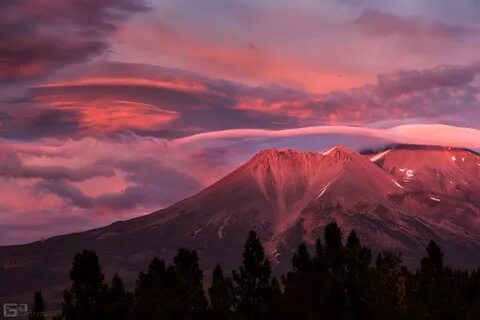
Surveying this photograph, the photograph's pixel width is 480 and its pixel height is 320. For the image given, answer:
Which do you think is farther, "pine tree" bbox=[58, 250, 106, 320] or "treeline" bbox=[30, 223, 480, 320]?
"pine tree" bbox=[58, 250, 106, 320]

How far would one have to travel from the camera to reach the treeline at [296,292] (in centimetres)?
10950

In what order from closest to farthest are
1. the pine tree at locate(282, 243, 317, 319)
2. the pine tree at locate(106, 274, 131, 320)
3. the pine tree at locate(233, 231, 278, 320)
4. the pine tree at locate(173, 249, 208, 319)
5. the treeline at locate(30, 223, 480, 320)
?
the treeline at locate(30, 223, 480, 320) → the pine tree at locate(106, 274, 131, 320) → the pine tree at locate(282, 243, 317, 319) → the pine tree at locate(173, 249, 208, 319) → the pine tree at locate(233, 231, 278, 320)

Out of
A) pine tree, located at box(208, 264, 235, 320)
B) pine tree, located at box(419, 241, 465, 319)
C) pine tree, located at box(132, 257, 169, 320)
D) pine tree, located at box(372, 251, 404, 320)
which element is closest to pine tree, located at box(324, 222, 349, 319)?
pine tree, located at box(372, 251, 404, 320)

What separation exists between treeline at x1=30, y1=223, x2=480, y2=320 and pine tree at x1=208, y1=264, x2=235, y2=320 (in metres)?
0.16

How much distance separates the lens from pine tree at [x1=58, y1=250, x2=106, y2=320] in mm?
113688

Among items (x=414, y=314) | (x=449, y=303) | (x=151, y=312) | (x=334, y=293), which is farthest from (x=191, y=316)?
(x=449, y=303)

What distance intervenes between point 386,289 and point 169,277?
1269 inches

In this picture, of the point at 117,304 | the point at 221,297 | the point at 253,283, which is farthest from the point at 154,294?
the point at 221,297

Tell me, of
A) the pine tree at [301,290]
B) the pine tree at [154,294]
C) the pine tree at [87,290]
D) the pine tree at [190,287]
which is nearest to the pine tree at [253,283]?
the pine tree at [301,290]

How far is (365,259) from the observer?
11181 cm

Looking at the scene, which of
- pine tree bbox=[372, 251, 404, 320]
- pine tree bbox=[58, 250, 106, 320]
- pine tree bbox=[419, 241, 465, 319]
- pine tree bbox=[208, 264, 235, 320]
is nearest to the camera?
pine tree bbox=[372, 251, 404, 320]

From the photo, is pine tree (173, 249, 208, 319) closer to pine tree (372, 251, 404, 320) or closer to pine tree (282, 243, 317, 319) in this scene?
pine tree (282, 243, 317, 319)

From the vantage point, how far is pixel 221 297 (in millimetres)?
138375

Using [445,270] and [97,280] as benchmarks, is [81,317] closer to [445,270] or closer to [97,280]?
[97,280]
